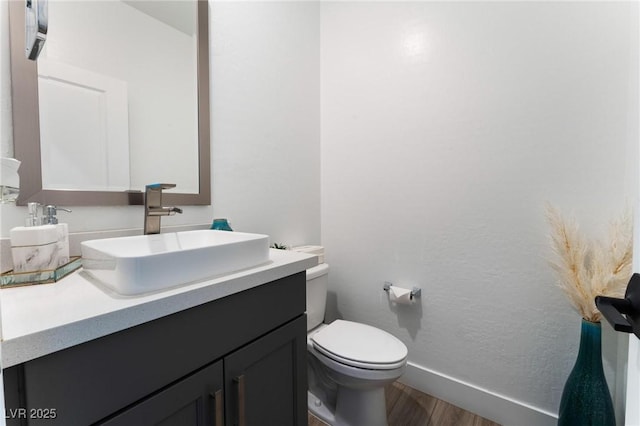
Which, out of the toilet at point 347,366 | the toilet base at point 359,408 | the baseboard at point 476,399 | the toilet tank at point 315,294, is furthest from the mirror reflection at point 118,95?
the baseboard at point 476,399

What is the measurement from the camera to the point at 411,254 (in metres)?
1.60

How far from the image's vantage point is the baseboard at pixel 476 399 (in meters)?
1.29

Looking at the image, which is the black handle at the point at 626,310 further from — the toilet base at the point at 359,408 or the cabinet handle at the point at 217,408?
the toilet base at the point at 359,408

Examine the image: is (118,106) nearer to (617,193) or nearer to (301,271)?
(301,271)

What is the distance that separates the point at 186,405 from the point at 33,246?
547 millimetres

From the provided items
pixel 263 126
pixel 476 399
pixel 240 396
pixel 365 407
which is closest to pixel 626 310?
pixel 240 396

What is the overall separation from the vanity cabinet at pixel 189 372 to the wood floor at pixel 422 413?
0.68 metres

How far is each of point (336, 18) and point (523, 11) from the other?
105 cm

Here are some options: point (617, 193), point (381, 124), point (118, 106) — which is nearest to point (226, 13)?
point (118, 106)

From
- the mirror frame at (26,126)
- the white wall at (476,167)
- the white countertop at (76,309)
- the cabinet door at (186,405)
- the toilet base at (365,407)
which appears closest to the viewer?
the white countertop at (76,309)

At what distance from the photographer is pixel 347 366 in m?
1.19

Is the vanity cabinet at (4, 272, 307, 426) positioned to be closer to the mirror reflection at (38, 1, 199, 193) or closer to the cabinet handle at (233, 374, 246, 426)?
the cabinet handle at (233, 374, 246, 426)

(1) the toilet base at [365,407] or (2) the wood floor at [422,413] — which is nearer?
(1) the toilet base at [365,407]

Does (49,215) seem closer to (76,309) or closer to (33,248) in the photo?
(33,248)
